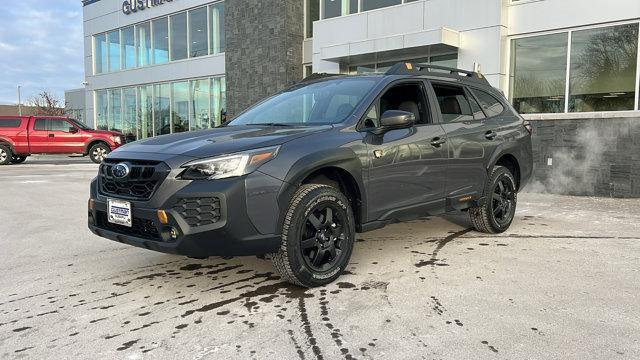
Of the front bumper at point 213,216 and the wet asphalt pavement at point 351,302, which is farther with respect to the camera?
the front bumper at point 213,216

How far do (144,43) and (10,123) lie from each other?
7.69 m

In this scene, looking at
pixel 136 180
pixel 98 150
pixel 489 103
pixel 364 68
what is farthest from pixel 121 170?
pixel 98 150

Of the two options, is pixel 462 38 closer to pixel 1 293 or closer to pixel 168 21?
pixel 1 293

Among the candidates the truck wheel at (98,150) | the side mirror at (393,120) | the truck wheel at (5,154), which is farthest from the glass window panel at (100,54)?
the side mirror at (393,120)

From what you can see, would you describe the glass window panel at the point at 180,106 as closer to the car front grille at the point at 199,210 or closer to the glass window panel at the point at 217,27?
the glass window panel at the point at 217,27

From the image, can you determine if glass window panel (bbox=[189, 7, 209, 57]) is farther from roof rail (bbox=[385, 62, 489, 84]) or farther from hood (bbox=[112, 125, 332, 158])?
hood (bbox=[112, 125, 332, 158])

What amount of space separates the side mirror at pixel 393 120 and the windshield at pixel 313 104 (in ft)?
1.01

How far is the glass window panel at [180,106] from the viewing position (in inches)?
863

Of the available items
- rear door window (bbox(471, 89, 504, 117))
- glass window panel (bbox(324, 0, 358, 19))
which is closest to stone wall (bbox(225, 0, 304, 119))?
glass window panel (bbox(324, 0, 358, 19))

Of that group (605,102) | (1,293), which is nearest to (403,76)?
(1,293)

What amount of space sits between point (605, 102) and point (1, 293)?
1091cm

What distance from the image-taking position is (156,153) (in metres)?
3.75

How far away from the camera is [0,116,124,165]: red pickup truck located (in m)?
18.5

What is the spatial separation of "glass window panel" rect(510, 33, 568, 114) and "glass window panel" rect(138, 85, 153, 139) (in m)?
17.1
